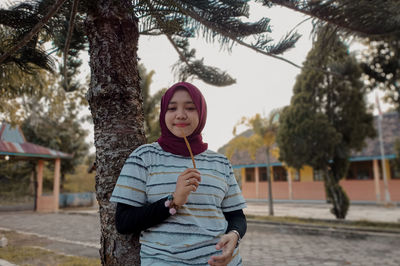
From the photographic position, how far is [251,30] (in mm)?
2486

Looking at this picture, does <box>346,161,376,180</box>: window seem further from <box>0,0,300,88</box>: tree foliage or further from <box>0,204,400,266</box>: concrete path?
<box>0,0,300,88</box>: tree foliage

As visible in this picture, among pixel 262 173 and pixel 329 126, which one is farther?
pixel 262 173

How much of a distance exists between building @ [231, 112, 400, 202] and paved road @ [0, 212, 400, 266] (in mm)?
7744

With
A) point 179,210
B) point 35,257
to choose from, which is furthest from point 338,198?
point 179,210

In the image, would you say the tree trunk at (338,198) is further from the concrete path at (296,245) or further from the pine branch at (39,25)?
the pine branch at (39,25)

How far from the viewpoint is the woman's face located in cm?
150

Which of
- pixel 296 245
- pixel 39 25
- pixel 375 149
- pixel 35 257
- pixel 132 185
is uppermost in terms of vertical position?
pixel 375 149

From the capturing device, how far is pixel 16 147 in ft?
45.3

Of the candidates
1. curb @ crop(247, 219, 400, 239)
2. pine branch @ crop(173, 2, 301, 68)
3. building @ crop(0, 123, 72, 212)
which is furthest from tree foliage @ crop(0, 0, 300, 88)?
building @ crop(0, 123, 72, 212)

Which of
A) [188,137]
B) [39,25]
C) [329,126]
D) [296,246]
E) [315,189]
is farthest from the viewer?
[315,189]

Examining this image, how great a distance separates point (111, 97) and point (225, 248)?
1199 millimetres

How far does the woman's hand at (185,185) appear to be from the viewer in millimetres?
1277

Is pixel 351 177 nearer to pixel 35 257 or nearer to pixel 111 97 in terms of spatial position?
pixel 35 257

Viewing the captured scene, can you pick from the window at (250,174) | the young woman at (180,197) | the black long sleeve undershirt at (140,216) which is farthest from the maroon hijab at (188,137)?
the window at (250,174)
